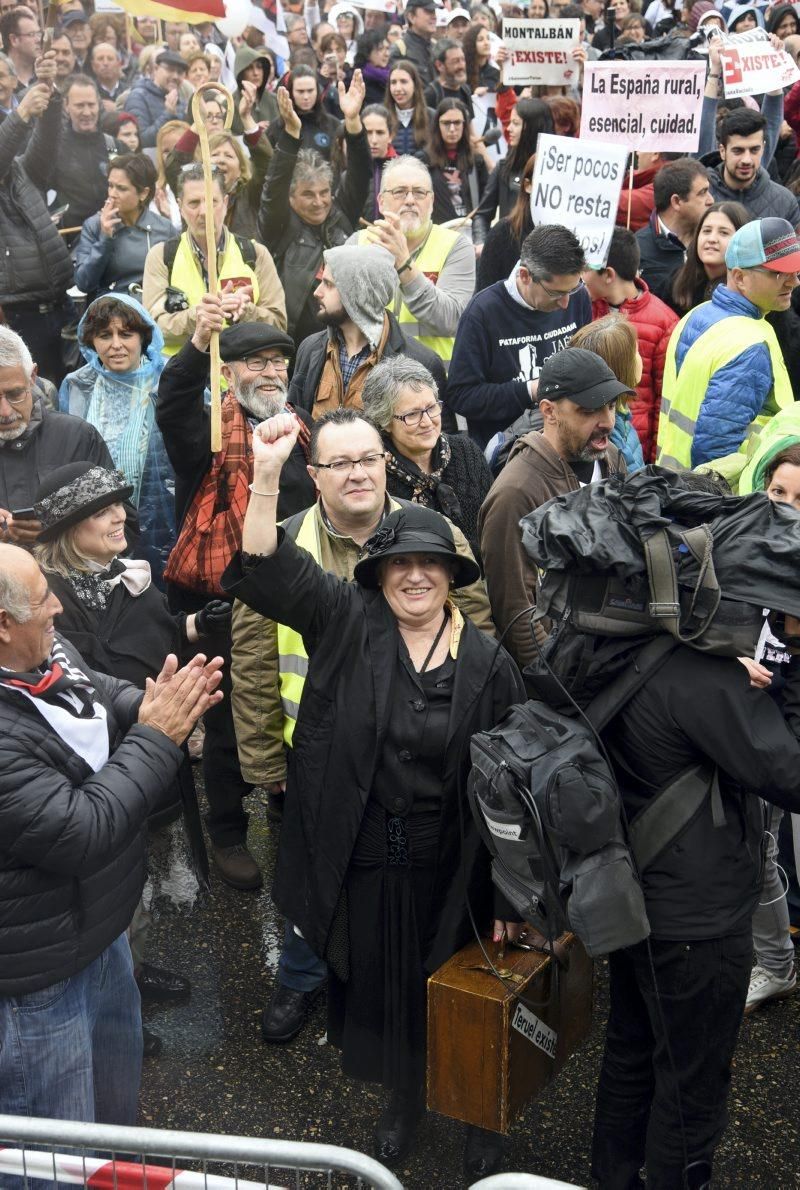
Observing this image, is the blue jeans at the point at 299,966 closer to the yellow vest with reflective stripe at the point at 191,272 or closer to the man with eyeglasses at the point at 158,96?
the yellow vest with reflective stripe at the point at 191,272

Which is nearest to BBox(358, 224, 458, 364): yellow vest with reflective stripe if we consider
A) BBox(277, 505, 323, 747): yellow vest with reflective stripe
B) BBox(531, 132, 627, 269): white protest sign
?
BBox(531, 132, 627, 269): white protest sign

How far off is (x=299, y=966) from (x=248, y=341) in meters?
2.31

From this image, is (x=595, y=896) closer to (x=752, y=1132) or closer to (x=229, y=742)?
(x=752, y=1132)

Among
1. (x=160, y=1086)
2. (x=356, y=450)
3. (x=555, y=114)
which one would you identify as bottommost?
(x=160, y=1086)

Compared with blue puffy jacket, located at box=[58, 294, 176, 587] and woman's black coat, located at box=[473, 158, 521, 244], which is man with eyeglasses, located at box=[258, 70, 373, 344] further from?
blue puffy jacket, located at box=[58, 294, 176, 587]

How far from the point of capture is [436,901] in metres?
3.59

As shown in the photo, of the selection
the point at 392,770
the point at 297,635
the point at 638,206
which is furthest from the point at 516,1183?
the point at 638,206

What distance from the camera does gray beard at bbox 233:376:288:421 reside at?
196 inches

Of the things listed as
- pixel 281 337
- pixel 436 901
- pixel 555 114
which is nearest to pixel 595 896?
pixel 436 901

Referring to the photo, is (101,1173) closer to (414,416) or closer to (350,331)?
(414,416)

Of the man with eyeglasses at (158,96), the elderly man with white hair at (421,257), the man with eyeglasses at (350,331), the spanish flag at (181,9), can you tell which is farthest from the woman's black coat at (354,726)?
the man with eyeglasses at (158,96)

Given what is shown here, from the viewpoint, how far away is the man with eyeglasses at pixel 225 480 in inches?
193

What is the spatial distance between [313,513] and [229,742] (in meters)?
1.33

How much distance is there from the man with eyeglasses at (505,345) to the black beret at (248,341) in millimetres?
1131
